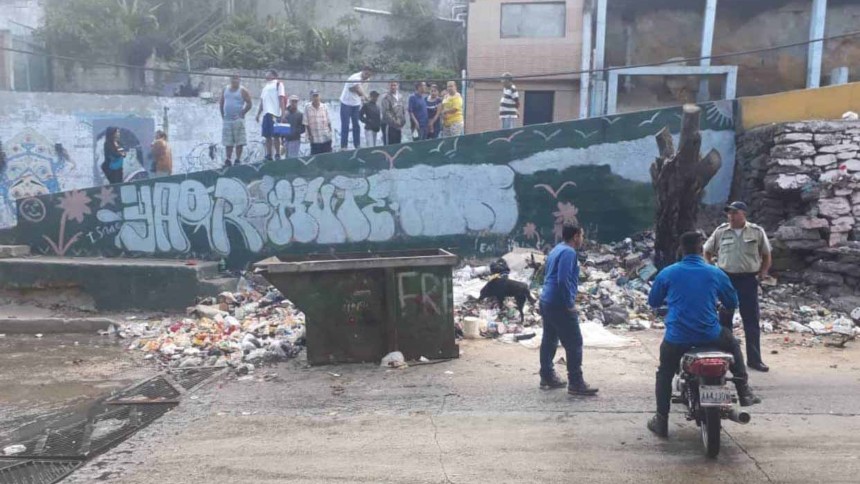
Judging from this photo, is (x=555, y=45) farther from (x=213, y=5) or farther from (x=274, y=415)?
(x=274, y=415)

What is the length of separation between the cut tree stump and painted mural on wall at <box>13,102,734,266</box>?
275 centimetres

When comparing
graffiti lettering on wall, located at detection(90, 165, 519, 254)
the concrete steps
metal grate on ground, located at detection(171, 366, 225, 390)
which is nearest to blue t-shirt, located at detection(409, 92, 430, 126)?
graffiti lettering on wall, located at detection(90, 165, 519, 254)

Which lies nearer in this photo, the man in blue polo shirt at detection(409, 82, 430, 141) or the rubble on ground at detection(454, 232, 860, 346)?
the rubble on ground at detection(454, 232, 860, 346)

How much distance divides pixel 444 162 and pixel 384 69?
43.9 feet

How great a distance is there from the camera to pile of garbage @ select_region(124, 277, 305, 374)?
802cm

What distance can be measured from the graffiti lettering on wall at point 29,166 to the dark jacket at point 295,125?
8.97m

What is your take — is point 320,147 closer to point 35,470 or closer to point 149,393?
point 149,393

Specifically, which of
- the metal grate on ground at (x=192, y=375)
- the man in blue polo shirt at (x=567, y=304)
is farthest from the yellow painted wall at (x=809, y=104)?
the metal grate on ground at (x=192, y=375)

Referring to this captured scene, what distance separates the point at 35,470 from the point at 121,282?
282 inches

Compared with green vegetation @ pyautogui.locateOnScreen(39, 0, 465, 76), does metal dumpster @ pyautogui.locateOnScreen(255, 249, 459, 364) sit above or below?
below

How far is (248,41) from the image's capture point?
2519 cm

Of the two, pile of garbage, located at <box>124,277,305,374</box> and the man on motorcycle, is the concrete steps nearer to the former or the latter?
pile of garbage, located at <box>124,277,305,374</box>

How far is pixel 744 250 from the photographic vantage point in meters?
6.61

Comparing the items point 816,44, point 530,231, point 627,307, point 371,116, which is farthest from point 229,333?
point 816,44
